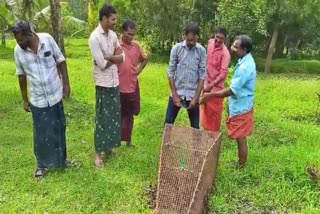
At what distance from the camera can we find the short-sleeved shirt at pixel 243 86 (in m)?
4.11

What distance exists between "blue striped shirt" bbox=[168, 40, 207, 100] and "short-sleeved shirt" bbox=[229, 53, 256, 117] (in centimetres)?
52

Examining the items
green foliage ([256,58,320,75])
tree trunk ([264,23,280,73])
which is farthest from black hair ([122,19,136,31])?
green foliage ([256,58,320,75])

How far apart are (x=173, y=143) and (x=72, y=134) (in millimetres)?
2178

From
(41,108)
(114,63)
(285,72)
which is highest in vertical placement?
(114,63)

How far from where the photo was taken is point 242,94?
4.22 meters

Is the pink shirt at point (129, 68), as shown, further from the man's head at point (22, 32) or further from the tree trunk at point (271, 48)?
the tree trunk at point (271, 48)

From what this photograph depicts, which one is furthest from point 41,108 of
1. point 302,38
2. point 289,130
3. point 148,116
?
point 302,38

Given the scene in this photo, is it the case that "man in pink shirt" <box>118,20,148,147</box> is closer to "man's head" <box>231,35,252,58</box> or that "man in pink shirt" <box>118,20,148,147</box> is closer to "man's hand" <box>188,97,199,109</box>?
"man's hand" <box>188,97,199,109</box>

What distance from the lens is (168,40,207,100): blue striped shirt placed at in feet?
15.1

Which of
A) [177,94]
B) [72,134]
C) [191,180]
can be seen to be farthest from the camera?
[72,134]

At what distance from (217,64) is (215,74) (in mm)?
118

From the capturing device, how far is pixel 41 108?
4.16 metres

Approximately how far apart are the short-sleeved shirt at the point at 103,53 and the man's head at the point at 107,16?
0.21ft

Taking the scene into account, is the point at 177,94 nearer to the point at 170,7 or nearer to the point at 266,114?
the point at 266,114
